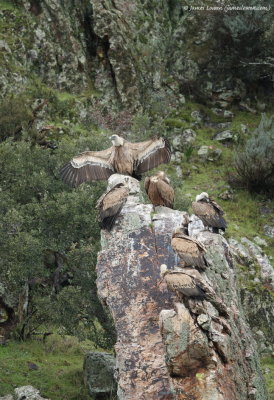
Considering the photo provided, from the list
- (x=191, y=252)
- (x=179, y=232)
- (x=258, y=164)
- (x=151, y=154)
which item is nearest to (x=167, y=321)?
(x=191, y=252)

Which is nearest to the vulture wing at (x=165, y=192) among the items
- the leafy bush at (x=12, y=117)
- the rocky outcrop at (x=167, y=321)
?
the rocky outcrop at (x=167, y=321)

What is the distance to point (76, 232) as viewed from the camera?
16000 mm

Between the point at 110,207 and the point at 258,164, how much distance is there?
1764 centimetres

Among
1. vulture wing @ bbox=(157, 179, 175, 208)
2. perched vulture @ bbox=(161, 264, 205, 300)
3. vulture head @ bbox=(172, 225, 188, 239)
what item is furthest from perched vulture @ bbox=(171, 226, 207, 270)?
vulture wing @ bbox=(157, 179, 175, 208)

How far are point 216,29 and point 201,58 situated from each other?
85.2 inches

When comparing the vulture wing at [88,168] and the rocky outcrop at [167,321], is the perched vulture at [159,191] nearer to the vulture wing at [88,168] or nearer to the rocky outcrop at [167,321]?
the rocky outcrop at [167,321]

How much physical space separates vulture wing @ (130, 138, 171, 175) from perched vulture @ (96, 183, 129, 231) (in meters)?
2.70

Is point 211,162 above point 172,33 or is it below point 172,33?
below

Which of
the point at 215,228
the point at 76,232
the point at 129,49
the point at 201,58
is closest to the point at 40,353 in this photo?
the point at 76,232

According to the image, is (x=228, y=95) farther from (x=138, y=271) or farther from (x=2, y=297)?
(x=138, y=271)

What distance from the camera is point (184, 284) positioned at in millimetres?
8078

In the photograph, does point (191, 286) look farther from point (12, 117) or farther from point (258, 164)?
point (258, 164)

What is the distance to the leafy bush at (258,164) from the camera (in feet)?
88.7

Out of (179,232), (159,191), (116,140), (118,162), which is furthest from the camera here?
(118,162)
